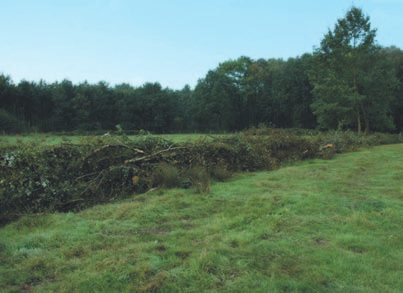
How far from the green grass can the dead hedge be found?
2.43 feet

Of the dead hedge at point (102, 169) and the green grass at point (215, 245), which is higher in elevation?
the dead hedge at point (102, 169)

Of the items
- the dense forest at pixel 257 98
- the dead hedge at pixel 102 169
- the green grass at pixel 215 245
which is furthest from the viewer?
the dense forest at pixel 257 98

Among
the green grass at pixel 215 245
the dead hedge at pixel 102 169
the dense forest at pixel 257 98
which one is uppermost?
the dense forest at pixel 257 98

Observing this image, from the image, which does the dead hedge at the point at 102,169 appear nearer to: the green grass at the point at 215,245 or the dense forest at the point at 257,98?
the green grass at the point at 215,245

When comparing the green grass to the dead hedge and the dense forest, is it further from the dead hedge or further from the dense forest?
the dense forest

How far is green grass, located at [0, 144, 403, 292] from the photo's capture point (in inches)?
113

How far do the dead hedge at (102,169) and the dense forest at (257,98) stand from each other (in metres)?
20.3

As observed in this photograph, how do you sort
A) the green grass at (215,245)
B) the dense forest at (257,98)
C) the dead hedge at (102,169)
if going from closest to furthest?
the green grass at (215,245)
the dead hedge at (102,169)
the dense forest at (257,98)

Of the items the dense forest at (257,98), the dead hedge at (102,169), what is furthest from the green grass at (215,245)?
the dense forest at (257,98)

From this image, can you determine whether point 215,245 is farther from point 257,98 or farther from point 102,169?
point 257,98

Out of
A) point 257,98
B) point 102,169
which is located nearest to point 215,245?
point 102,169

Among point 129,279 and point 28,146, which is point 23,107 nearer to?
point 28,146

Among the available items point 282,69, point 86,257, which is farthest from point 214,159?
point 282,69

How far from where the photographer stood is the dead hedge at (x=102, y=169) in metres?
5.82
